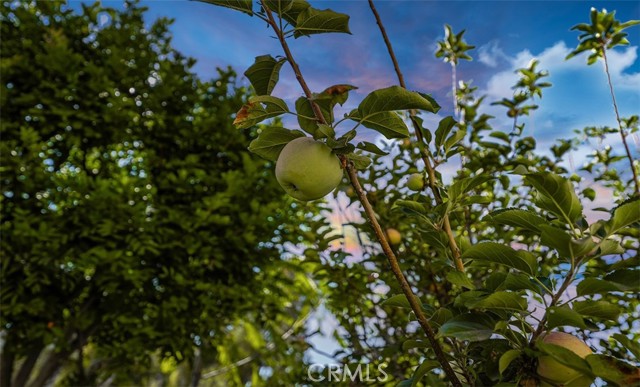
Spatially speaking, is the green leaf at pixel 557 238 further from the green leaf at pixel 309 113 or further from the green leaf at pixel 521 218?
the green leaf at pixel 309 113

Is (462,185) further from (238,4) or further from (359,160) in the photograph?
Answer: (238,4)

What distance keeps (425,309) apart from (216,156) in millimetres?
3048

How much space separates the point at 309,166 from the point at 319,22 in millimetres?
268

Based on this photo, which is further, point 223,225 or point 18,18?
point 18,18

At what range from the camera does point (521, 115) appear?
6.96 feet

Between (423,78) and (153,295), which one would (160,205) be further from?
(423,78)

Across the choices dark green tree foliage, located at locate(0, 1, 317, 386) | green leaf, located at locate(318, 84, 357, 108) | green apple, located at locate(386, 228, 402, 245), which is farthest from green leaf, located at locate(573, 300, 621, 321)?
dark green tree foliage, located at locate(0, 1, 317, 386)

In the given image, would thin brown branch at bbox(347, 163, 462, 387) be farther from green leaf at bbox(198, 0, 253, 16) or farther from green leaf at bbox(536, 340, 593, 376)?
green leaf at bbox(198, 0, 253, 16)

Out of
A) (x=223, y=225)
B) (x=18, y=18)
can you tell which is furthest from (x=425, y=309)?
(x=18, y=18)

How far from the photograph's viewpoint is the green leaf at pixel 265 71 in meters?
0.80

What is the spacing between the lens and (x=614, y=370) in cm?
61

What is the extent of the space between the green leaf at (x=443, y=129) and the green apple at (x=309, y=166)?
0.43 meters

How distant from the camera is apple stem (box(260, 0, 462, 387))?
2.18ft

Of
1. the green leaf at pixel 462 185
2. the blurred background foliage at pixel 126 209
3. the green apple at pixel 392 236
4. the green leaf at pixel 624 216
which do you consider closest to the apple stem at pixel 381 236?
the green leaf at pixel 462 185
